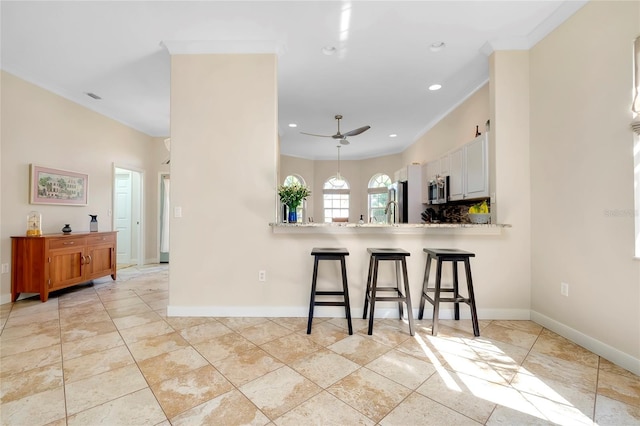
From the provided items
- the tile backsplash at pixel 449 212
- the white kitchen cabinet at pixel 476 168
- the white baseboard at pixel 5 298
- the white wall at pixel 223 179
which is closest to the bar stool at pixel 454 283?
the white kitchen cabinet at pixel 476 168

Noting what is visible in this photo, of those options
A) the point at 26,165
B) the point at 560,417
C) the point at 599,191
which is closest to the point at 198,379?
the point at 560,417

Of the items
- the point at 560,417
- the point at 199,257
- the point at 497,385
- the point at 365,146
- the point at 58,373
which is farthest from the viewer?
the point at 365,146

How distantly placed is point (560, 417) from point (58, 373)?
3069 millimetres

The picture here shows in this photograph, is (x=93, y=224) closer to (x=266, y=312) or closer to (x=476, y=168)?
(x=266, y=312)

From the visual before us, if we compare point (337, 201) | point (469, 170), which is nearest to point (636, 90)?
point (469, 170)

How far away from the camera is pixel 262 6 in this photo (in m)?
2.34

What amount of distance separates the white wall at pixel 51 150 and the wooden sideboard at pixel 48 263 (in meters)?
0.11

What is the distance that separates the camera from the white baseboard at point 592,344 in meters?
1.85

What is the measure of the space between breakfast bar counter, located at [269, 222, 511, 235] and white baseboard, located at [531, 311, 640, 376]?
913mm

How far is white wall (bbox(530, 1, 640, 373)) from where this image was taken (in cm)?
189

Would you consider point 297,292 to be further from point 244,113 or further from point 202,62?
point 202,62

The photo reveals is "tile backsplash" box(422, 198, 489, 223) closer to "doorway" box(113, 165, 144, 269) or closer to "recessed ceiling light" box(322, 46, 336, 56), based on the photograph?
"recessed ceiling light" box(322, 46, 336, 56)

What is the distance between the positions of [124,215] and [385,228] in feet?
18.8

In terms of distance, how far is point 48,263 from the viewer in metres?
3.36
